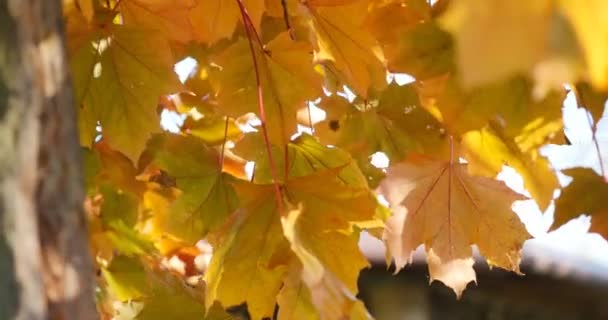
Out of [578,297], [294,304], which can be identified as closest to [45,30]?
[294,304]

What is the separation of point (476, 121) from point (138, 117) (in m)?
0.43

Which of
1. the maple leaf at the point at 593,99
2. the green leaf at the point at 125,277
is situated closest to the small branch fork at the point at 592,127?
the maple leaf at the point at 593,99

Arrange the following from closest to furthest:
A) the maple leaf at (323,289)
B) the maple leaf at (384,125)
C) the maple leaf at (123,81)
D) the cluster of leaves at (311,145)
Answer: the maple leaf at (323,289), the cluster of leaves at (311,145), the maple leaf at (123,81), the maple leaf at (384,125)

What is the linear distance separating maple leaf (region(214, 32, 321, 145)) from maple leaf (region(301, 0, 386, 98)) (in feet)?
0.10

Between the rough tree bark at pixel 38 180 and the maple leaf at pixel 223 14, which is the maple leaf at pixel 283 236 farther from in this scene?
the rough tree bark at pixel 38 180

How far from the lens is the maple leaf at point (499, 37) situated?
0.43m

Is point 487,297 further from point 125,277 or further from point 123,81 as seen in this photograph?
point 123,81

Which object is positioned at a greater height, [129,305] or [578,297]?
[129,305]

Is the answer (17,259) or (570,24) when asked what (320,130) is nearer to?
(17,259)

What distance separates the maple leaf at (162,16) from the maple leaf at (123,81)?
0.06 m

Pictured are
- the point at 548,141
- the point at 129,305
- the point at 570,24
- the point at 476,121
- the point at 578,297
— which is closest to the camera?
the point at 570,24

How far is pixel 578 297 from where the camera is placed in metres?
3.92

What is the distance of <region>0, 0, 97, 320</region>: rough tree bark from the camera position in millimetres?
607

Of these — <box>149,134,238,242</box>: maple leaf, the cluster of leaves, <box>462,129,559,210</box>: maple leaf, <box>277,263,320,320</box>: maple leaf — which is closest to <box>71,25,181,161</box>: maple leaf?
the cluster of leaves
